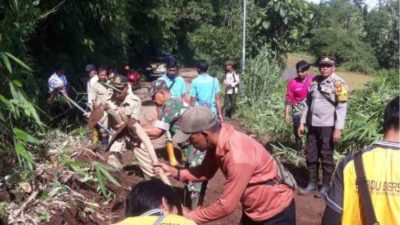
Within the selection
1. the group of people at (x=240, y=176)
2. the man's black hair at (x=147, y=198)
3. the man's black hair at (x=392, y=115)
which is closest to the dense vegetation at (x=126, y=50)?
the group of people at (x=240, y=176)

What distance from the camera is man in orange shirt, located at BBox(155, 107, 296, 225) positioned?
10.8ft

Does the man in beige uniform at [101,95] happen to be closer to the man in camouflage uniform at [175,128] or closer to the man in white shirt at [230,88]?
the man in camouflage uniform at [175,128]

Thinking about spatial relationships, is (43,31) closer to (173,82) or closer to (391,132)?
(173,82)

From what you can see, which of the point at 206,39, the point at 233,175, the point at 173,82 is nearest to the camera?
the point at 233,175

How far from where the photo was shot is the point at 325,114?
22.5ft

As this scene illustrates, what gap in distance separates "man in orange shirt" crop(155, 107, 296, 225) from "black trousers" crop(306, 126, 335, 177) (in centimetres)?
344

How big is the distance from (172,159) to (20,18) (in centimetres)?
228

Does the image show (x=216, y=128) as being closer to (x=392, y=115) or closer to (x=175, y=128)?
(x=392, y=115)

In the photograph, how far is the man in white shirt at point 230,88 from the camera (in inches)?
545

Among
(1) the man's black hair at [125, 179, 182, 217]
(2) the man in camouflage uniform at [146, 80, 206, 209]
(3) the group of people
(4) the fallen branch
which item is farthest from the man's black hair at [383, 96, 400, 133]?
(2) the man in camouflage uniform at [146, 80, 206, 209]

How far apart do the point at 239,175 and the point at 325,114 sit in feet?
12.5

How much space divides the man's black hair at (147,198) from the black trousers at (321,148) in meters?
4.82

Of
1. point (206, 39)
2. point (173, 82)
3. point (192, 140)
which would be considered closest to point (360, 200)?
point (192, 140)

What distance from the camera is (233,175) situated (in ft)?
10.7
